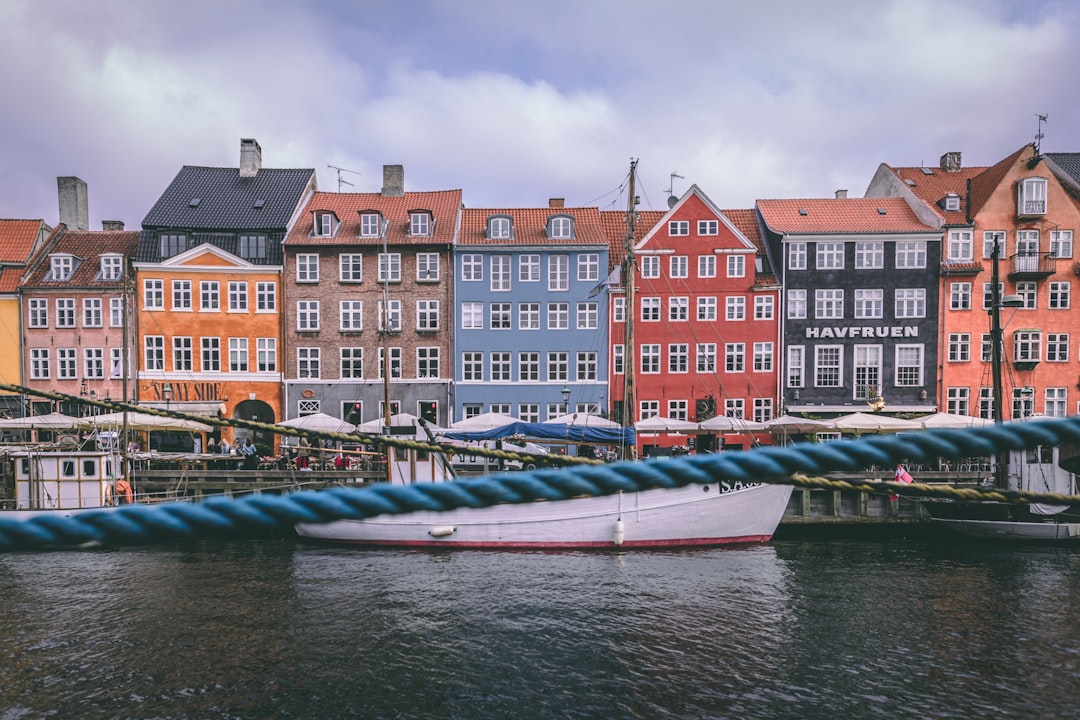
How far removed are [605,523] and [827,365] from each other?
20.5 metres

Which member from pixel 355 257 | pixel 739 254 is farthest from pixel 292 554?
pixel 739 254

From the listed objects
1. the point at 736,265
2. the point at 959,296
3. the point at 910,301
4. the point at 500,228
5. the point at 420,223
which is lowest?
the point at 910,301

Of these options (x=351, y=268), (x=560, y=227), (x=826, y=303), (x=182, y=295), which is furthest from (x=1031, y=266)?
(x=182, y=295)

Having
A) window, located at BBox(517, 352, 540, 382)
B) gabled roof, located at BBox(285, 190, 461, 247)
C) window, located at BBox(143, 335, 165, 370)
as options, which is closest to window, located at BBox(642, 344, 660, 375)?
window, located at BBox(517, 352, 540, 382)

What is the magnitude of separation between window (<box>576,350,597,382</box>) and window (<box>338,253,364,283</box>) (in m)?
12.7

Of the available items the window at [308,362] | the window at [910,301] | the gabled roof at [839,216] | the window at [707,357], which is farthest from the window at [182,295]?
the window at [910,301]

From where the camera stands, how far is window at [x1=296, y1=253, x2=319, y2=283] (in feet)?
120

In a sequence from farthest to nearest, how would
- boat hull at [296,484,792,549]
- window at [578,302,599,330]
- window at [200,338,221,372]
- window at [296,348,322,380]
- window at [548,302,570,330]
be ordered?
1. window at [548,302,570,330]
2. window at [578,302,599,330]
3. window at [296,348,322,380]
4. window at [200,338,221,372]
5. boat hull at [296,484,792,549]

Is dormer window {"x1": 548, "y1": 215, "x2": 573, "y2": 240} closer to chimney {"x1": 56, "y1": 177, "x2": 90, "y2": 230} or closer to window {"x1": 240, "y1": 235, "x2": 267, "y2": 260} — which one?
window {"x1": 240, "y1": 235, "x2": 267, "y2": 260}

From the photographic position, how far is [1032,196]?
1390 inches

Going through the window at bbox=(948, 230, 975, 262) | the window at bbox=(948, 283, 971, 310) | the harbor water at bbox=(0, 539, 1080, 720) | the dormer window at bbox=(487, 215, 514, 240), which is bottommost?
the harbor water at bbox=(0, 539, 1080, 720)

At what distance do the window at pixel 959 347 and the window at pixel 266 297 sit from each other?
35.7m

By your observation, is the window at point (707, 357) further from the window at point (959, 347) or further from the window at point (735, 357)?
the window at point (959, 347)

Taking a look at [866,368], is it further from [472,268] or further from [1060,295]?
[472,268]
